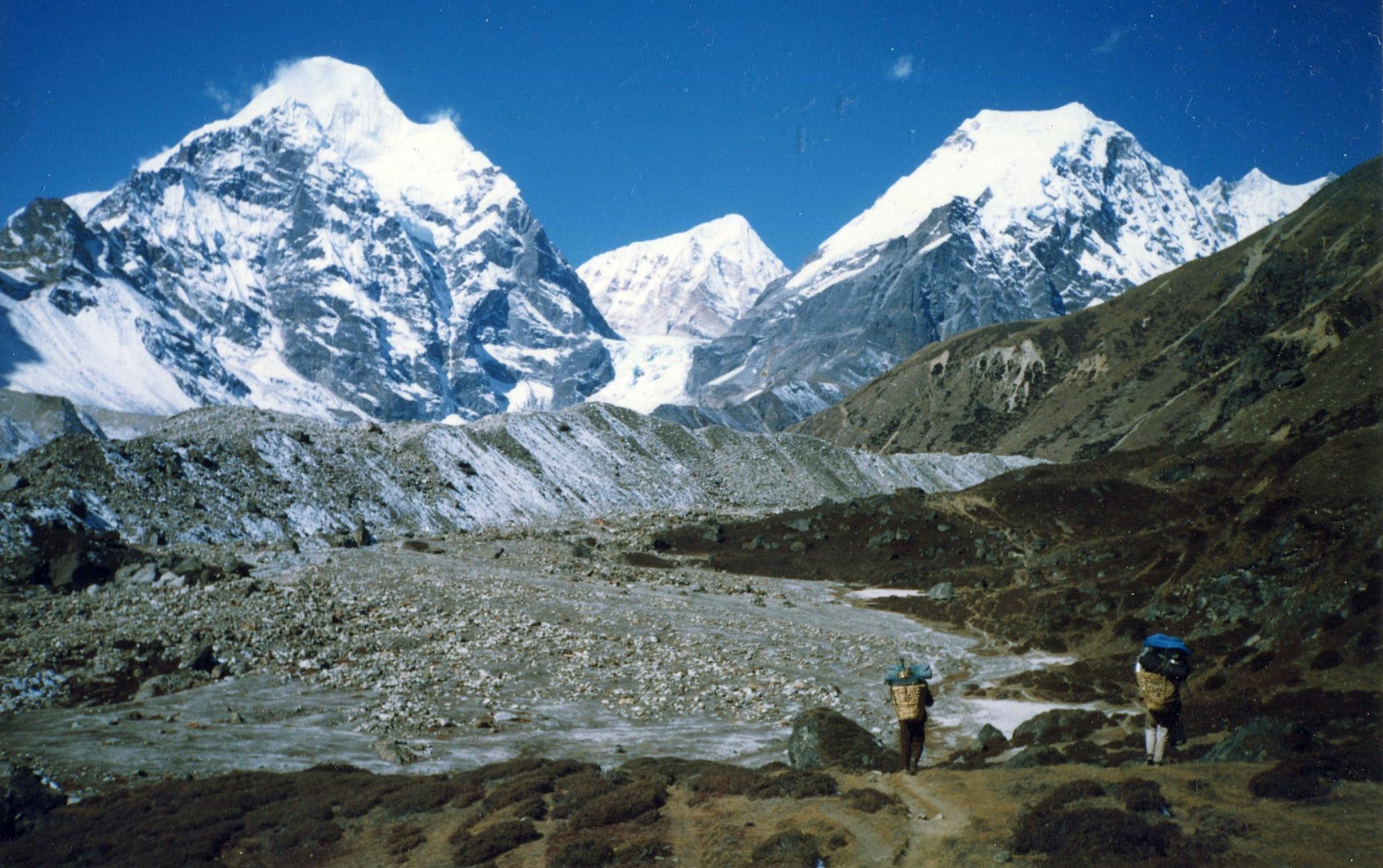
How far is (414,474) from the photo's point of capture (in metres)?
100

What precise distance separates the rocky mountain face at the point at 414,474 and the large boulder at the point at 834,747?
165 ft

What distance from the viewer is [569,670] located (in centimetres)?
3919

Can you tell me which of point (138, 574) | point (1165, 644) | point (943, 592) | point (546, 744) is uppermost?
point (138, 574)

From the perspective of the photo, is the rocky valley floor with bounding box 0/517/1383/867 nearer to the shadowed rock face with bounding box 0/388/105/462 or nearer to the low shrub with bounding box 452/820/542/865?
the low shrub with bounding box 452/820/542/865

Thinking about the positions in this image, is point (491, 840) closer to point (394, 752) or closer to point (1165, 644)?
point (394, 752)

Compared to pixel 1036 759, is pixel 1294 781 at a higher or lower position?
higher

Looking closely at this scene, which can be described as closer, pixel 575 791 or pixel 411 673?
pixel 575 791

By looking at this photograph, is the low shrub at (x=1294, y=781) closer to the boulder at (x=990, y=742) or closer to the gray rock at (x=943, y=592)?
the boulder at (x=990, y=742)

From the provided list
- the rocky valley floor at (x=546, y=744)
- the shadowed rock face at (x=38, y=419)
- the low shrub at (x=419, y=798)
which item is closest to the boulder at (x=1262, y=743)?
the rocky valley floor at (x=546, y=744)

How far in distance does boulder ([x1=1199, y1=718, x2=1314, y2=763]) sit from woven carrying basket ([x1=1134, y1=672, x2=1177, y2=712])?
1.72 meters

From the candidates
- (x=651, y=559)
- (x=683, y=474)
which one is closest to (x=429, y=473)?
(x=651, y=559)

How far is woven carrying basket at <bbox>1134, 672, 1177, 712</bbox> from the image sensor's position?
1700cm

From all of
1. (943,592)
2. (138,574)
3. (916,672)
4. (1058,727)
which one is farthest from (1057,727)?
(138,574)

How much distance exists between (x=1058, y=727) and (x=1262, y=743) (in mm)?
9665
